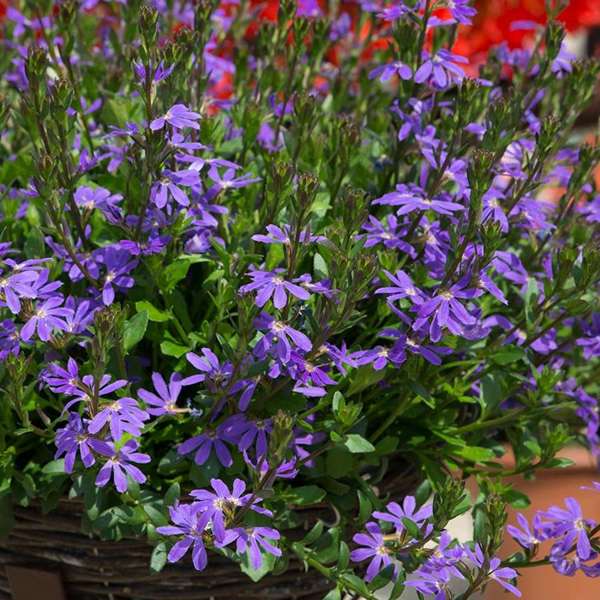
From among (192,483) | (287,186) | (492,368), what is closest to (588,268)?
(492,368)

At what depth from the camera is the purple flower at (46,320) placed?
2.82 feet

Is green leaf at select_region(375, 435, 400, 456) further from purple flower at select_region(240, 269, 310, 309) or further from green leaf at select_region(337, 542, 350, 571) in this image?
purple flower at select_region(240, 269, 310, 309)

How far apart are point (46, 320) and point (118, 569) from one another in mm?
272

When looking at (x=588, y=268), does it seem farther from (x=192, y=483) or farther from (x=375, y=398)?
(x=192, y=483)

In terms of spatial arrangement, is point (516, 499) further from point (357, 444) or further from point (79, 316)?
point (79, 316)

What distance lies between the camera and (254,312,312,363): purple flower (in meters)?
0.84

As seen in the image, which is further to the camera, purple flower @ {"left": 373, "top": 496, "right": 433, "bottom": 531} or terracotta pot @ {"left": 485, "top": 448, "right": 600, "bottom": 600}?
terracotta pot @ {"left": 485, "top": 448, "right": 600, "bottom": 600}

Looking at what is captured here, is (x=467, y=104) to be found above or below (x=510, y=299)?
above

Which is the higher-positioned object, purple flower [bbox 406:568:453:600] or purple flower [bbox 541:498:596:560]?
purple flower [bbox 541:498:596:560]

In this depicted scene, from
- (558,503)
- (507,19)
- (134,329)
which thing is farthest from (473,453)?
(507,19)

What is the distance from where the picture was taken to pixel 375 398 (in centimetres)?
104

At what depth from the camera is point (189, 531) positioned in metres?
0.86

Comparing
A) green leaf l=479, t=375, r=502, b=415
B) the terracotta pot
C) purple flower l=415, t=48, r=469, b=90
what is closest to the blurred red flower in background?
the terracotta pot

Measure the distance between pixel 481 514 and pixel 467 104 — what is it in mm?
386
